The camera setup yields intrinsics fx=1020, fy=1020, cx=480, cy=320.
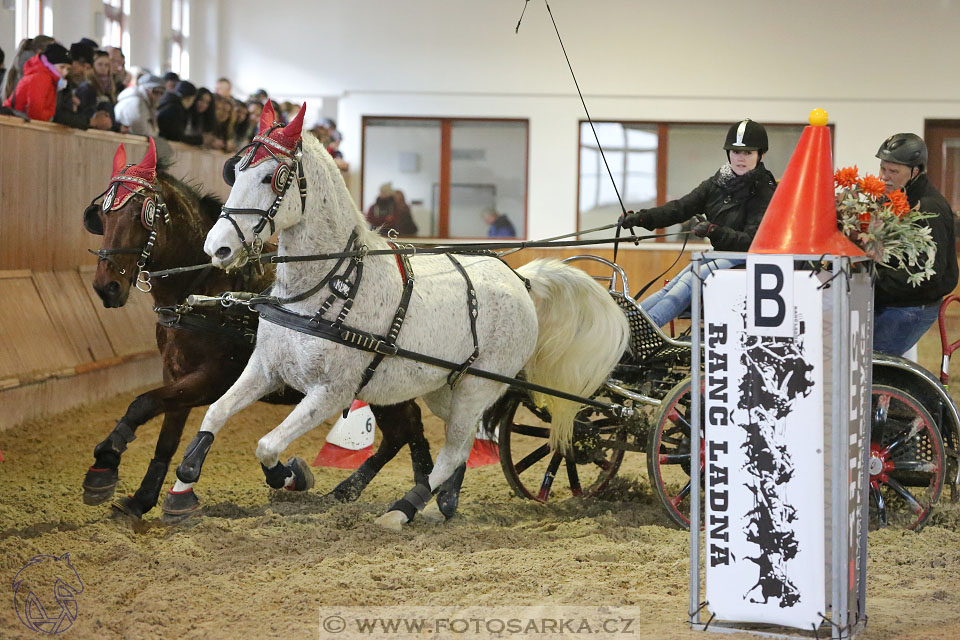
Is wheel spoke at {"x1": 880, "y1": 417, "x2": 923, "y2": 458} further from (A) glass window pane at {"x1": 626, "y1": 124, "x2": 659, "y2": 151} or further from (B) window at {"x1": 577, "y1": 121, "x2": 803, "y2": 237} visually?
(A) glass window pane at {"x1": 626, "y1": 124, "x2": 659, "y2": 151}

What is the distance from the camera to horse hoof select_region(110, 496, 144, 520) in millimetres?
4770

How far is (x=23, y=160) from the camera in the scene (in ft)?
24.7

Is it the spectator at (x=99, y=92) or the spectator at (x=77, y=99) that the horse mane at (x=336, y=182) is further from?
the spectator at (x=99, y=92)

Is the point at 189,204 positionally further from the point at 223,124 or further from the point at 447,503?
the point at 223,124

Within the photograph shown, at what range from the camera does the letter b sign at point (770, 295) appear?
324 centimetres

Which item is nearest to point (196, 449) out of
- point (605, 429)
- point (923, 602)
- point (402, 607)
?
point (402, 607)

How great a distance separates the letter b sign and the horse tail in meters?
1.79

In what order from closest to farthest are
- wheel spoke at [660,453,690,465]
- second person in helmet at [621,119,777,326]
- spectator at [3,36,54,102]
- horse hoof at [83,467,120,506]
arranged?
horse hoof at [83,467,120,506], wheel spoke at [660,453,690,465], second person in helmet at [621,119,777,326], spectator at [3,36,54,102]

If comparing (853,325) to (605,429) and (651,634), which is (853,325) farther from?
(605,429)

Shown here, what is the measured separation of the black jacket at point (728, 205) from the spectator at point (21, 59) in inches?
244

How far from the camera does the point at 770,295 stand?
3.26 meters

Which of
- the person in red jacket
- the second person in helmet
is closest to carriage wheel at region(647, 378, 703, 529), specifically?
the second person in helmet

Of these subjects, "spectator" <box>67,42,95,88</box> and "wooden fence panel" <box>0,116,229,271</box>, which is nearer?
"wooden fence panel" <box>0,116,229,271</box>

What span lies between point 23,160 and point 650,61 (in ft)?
34.7
